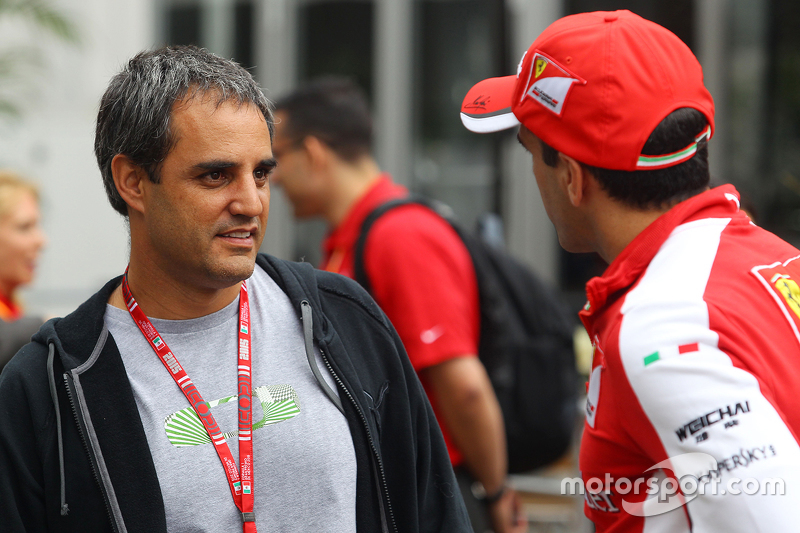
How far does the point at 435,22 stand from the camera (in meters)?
8.68

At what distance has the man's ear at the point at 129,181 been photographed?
6.18 feet

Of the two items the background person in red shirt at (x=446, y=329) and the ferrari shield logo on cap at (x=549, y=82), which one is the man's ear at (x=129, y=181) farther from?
the background person in red shirt at (x=446, y=329)

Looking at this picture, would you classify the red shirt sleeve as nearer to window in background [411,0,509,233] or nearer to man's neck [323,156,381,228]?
man's neck [323,156,381,228]

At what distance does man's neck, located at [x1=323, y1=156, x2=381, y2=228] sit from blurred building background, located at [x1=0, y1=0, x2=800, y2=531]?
9.26ft

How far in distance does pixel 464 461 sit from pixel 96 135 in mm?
1885

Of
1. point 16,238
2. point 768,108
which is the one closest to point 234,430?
point 16,238

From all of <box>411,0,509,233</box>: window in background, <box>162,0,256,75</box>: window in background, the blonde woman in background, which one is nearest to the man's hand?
the blonde woman in background

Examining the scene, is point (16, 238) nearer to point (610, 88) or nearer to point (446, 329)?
point (446, 329)

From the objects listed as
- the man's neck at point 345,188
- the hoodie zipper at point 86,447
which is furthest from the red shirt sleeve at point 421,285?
the hoodie zipper at point 86,447

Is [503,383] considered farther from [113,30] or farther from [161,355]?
[113,30]

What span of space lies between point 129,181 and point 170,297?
287 mm

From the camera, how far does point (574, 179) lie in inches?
70.7

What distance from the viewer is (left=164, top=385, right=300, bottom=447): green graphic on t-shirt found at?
1.72m

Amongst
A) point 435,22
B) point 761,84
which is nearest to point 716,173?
point 761,84
